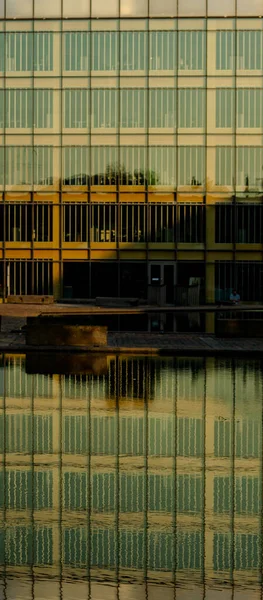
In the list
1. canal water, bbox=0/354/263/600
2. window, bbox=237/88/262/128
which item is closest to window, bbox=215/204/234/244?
window, bbox=237/88/262/128

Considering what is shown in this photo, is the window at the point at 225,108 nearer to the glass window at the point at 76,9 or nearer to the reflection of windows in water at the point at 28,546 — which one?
the glass window at the point at 76,9

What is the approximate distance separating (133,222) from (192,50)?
37.7ft

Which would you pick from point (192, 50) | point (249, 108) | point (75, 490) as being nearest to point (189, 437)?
point (75, 490)

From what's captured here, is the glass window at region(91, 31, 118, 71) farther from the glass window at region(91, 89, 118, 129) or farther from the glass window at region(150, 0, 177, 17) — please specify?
the glass window at region(150, 0, 177, 17)

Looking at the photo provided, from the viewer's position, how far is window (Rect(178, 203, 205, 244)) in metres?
73.5

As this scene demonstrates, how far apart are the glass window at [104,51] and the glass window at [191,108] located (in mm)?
4700

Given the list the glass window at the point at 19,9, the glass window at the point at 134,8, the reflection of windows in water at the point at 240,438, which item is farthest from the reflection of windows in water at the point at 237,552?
the glass window at the point at 19,9

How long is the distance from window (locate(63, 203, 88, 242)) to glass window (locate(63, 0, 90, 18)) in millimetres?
12033

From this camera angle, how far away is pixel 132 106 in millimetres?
73188

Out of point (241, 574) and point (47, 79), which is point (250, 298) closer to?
point (47, 79)

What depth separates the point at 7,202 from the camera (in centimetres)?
7425

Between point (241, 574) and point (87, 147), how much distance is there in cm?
6470

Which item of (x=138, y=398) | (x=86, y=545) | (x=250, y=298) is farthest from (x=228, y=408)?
(x=250, y=298)

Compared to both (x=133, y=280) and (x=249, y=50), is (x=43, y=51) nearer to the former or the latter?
(x=249, y=50)
